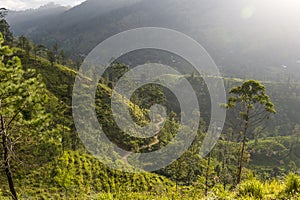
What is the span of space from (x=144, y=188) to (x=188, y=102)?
124550mm

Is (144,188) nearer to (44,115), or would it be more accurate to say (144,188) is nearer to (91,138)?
(91,138)

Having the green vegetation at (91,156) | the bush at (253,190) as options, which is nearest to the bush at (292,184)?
the green vegetation at (91,156)

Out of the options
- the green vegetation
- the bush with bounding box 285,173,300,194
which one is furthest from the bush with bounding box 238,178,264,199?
the bush with bounding box 285,173,300,194

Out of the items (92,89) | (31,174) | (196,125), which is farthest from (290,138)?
(31,174)

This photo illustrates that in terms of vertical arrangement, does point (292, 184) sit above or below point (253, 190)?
above

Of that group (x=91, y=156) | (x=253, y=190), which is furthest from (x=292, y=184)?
(x=91, y=156)

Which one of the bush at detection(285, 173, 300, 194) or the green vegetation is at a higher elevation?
the bush at detection(285, 173, 300, 194)

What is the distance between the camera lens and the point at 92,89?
79688 millimetres

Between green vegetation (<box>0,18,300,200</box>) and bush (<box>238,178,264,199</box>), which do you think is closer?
bush (<box>238,178,264,199</box>)

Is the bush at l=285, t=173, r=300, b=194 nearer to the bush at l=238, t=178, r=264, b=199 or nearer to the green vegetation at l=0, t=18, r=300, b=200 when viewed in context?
the green vegetation at l=0, t=18, r=300, b=200

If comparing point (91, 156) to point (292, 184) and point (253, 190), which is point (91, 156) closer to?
point (253, 190)

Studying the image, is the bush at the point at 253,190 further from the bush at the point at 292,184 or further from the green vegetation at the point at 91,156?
the bush at the point at 292,184

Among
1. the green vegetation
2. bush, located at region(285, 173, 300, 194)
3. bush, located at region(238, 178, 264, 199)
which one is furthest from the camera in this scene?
the green vegetation

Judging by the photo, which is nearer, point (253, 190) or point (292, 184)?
point (292, 184)
